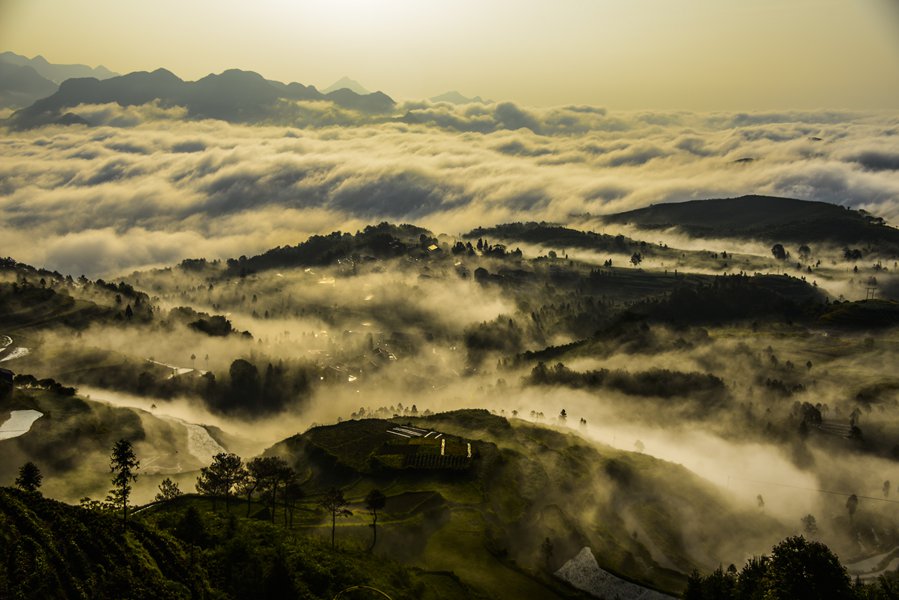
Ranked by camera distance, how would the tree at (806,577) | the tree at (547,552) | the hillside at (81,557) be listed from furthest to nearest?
the tree at (547,552)
the tree at (806,577)
the hillside at (81,557)

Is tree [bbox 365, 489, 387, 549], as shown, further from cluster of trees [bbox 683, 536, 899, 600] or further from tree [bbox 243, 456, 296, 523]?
cluster of trees [bbox 683, 536, 899, 600]

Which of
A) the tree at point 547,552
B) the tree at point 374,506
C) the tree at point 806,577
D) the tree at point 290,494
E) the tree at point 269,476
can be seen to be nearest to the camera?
the tree at point 806,577

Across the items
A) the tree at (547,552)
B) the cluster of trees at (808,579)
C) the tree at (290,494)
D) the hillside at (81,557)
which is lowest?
the tree at (547,552)

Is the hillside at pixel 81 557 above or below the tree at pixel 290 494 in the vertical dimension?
above

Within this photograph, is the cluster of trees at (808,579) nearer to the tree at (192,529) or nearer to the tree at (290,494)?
the tree at (192,529)

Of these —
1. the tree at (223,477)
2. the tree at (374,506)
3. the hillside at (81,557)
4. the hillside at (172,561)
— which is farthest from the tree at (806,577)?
the tree at (223,477)

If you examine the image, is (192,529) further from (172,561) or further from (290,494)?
(290,494)

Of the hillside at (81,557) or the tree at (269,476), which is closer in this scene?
the hillside at (81,557)

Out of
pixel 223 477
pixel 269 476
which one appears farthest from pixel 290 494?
pixel 223 477

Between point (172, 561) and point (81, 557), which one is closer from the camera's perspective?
point (81, 557)

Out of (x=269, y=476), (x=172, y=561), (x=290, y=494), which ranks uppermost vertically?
(x=172, y=561)

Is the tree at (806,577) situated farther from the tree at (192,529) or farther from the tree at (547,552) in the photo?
the tree at (192,529)

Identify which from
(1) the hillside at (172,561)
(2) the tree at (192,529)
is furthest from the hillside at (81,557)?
(2) the tree at (192,529)
